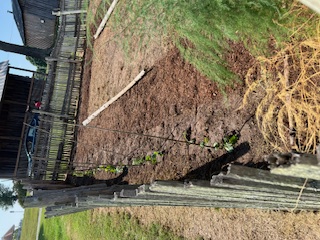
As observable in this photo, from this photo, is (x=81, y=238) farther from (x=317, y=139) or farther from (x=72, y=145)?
(x=317, y=139)

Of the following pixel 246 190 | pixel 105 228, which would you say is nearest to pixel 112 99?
pixel 105 228

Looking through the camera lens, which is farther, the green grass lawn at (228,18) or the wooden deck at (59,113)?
the wooden deck at (59,113)

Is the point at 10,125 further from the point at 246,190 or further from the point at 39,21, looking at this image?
the point at 246,190

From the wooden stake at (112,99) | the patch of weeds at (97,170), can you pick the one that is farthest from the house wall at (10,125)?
the wooden stake at (112,99)

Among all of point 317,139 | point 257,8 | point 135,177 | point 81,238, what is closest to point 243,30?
point 257,8

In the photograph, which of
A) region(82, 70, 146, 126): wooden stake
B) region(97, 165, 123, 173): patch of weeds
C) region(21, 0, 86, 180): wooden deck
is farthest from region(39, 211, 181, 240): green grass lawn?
region(82, 70, 146, 126): wooden stake

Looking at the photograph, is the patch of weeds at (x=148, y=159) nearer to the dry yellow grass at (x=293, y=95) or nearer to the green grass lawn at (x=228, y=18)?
the green grass lawn at (x=228, y=18)
